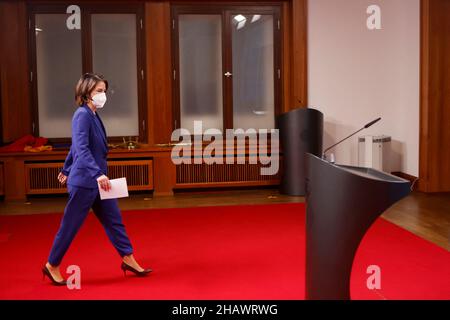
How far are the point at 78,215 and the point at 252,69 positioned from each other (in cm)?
453

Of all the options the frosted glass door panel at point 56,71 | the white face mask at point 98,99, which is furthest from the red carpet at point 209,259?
the frosted glass door panel at point 56,71

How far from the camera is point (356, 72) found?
7734 mm

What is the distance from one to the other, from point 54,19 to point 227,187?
291 cm

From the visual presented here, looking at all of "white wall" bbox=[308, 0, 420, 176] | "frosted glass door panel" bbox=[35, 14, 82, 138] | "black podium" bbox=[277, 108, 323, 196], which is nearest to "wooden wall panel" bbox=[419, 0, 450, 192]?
"white wall" bbox=[308, 0, 420, 176]

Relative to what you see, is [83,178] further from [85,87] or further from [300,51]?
[300,51]

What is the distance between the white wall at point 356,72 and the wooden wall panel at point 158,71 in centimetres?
174

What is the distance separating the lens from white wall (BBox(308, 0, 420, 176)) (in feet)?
25.1

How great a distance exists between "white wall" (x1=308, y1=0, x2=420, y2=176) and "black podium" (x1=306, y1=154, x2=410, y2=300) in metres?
5.10

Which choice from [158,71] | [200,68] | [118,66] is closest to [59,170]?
[118,66]

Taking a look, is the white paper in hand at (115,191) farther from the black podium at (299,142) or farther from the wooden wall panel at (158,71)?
the wooden wall panel at (158,71)

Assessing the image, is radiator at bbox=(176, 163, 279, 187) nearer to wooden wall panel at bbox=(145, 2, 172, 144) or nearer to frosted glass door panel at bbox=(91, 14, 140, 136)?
wooden wall panel at bbox=(145, 2, 172, 144)

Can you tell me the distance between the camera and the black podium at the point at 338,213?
7.99ft
